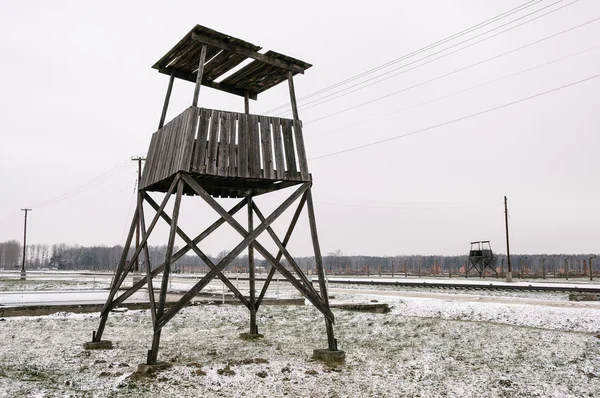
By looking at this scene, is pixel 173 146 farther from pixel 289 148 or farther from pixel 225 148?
pixel 289 148

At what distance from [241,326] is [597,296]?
685 inches

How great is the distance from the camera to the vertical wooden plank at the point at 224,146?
9305 mm

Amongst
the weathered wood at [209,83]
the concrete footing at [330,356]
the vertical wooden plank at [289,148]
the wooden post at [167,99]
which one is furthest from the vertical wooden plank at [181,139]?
the concrete footing at [330,356]

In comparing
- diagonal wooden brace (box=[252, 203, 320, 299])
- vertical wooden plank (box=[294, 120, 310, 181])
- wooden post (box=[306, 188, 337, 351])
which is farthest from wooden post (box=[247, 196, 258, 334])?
vertical wooden plank (box=[294, 120, 310, 181])

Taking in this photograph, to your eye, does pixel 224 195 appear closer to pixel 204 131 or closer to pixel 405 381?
pixel 204 131

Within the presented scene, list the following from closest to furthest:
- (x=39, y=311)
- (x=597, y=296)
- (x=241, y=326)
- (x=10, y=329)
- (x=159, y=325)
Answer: (x=159, y=325)
(x=10, y=329)
(x=241, y=326)
(x=39, y=311)
(x=597, y=296)

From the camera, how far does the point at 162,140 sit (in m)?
10.3

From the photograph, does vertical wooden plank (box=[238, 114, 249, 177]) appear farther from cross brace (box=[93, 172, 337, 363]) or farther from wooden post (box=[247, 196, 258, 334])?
wooden post (box=[247, 196, 258, 334])

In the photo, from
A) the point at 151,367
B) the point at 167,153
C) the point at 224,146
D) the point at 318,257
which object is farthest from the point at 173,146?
the point at 151,367

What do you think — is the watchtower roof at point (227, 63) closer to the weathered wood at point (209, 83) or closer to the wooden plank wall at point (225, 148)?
the weathered wood at point (209, 83)

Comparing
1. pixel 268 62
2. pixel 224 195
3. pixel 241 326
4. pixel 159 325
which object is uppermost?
pixel 268 62

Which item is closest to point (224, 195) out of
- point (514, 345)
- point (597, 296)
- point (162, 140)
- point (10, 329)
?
point (162, 140)

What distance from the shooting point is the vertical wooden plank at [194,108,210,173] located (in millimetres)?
9023

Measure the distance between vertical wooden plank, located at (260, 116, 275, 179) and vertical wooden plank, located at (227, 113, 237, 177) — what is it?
2.07 ft
